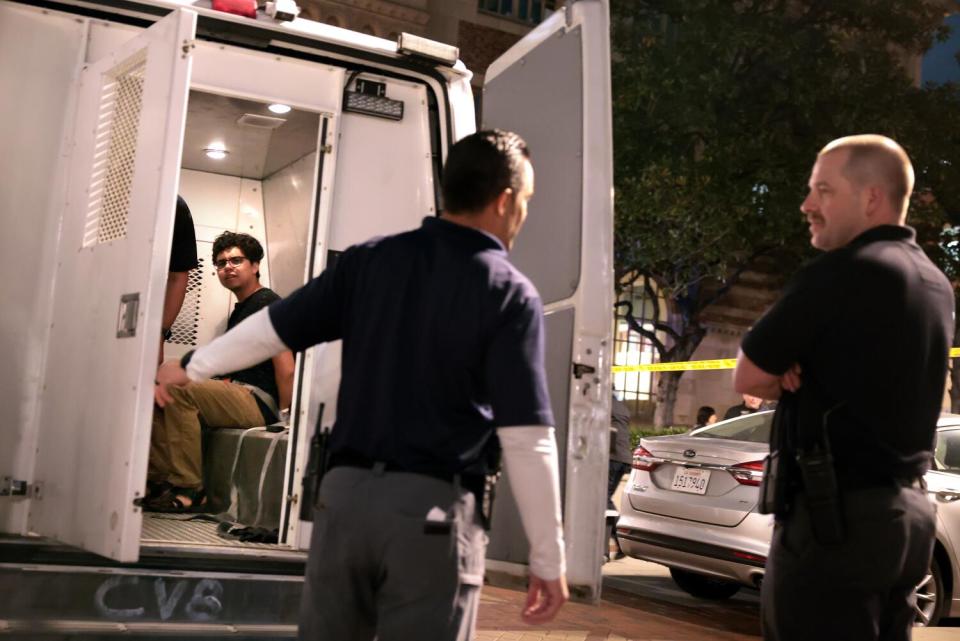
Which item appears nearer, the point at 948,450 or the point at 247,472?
the point at 247,472

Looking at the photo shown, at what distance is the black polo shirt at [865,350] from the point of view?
3.07 m

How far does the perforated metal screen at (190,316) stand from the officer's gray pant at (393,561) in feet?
19.6

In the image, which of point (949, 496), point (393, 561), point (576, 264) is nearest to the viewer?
point (393, 561)

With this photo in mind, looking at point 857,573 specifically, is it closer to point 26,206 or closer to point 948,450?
point 26,206

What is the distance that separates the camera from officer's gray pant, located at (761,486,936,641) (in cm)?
300

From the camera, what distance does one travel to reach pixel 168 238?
14.2 feet

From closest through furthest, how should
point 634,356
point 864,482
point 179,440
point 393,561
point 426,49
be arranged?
1. point 393,561
2. point 864,482
3. point 426,49
4. point 179,440
5. point 634,356

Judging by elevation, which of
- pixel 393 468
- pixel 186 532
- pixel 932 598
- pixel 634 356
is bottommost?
pixel 932 598

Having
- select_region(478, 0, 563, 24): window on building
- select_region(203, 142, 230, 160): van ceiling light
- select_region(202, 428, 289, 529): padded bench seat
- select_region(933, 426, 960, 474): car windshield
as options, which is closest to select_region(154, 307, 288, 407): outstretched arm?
select_region(202, 428, 289, 529): padded bench seat

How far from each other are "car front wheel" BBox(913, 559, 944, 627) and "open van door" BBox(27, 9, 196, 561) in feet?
19.2

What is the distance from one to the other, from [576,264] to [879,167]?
1.63 metres

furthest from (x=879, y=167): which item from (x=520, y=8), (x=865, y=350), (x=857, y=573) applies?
(x=520, y=8)

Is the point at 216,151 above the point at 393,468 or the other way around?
above

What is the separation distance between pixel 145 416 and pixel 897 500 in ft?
8.05
